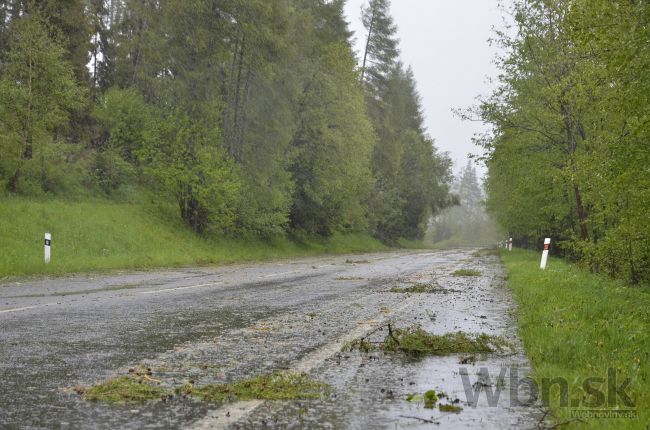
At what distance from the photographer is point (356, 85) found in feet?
142

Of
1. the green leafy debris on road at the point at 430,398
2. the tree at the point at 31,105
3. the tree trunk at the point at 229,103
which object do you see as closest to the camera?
the green leafy debris on road at the point at 430,398

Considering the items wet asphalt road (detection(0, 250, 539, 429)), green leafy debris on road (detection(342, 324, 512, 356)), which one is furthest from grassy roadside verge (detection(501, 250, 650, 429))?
green leafy debris on road (detection(342, 324, 512, 356))

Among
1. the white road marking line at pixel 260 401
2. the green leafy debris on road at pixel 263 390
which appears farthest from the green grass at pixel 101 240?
the green leafy debris on road at pixel 263 390

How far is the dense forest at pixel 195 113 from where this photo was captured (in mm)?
23891

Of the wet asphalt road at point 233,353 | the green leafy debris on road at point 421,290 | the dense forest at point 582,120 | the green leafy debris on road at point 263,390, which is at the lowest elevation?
the green leafy debris on road at point 421,290

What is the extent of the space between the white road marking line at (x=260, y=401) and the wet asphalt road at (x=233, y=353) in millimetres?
17

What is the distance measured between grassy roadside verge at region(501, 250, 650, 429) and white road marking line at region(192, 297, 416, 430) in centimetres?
192

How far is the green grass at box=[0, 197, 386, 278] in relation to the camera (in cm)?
1817

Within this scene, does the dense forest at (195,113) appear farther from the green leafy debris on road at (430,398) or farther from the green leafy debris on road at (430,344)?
the green leafy debris on road at (430,398)

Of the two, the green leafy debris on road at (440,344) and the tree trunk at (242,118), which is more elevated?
the tree trunk at (242,118)

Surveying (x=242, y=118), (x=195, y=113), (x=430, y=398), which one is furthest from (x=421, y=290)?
(x=242, y=118)

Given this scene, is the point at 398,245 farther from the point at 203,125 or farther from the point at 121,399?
the point at 121,399

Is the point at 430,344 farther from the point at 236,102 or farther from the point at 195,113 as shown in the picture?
the point at 236,102

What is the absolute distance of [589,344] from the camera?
6.41 metres
